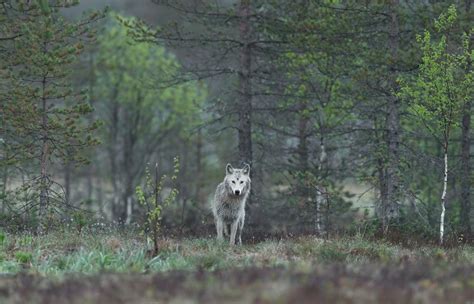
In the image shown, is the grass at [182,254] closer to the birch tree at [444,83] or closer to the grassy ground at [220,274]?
the grassy ground at [220,274]

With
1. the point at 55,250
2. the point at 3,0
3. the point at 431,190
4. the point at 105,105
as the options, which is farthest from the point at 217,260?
the point at 105,105

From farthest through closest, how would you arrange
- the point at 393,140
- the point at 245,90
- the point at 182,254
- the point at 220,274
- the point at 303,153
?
the point at 303,153
the point at 245,90
the point at 393,140
the point at 182,254
the point at 220,274

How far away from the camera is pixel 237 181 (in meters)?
17.0

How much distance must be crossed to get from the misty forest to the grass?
0.19 ft

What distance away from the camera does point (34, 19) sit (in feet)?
61.7

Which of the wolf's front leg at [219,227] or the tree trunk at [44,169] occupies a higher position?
the tree trunk at [44,169]

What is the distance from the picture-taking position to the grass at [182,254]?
1217cm

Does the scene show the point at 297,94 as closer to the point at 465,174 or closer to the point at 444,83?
the point at 465,174

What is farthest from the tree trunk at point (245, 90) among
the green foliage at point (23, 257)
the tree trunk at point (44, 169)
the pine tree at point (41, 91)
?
the green foliage at point (23, 257)

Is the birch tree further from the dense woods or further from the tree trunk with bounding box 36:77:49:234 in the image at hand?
the tree trunk with bounding box 36:77:49:234

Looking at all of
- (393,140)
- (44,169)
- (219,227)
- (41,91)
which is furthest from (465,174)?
(41,91)

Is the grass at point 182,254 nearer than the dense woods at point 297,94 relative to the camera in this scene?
Yes

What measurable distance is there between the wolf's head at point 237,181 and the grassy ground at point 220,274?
2.28 meters

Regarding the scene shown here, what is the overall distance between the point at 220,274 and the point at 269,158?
1815 cm
